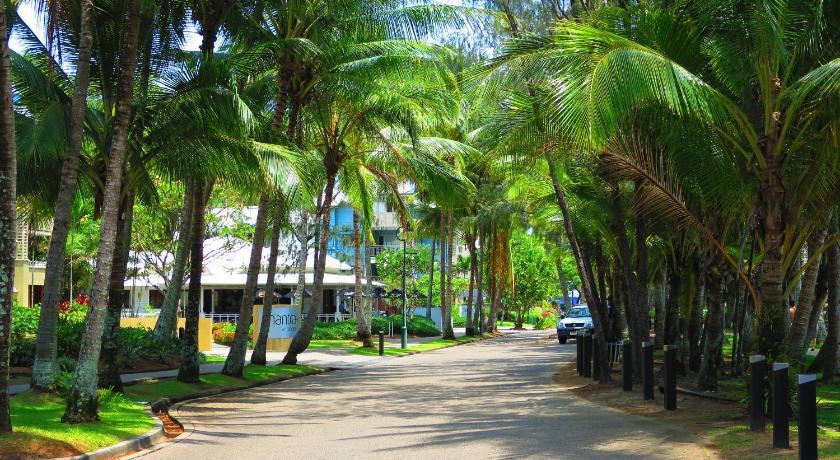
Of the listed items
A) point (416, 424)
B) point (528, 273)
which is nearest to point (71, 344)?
point (416, 424)

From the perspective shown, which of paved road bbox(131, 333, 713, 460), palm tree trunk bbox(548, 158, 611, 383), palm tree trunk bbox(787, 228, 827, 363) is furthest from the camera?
palm tree trunk bbox(548, 158, 611, 383)

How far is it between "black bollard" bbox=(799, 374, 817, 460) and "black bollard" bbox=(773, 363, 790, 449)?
110 cm

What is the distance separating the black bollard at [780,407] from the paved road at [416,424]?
84 cm

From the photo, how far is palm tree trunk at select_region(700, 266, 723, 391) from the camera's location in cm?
1647

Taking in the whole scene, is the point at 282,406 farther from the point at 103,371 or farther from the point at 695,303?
the point at 695,303

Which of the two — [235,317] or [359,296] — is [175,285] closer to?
[359,296]

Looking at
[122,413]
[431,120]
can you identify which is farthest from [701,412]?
[431,120]

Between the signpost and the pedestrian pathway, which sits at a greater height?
the signpost

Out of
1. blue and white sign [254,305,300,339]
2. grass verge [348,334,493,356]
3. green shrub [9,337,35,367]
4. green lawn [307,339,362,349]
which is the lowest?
grass verge [348,334,493,356]

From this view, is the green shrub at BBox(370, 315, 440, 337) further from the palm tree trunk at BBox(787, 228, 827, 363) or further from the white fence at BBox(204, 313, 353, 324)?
the palm tree trunk at BBox(787, 228, 827, 363)

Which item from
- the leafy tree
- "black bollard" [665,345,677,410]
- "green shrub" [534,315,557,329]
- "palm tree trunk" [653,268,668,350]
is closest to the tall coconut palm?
"black bollard" [665,345,677,410]

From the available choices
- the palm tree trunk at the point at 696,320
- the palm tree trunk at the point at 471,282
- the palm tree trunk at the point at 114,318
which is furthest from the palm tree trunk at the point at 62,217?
the palm tree trunk at the point at 471,282

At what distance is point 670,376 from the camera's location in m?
13.9

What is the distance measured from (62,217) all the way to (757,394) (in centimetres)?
1004
